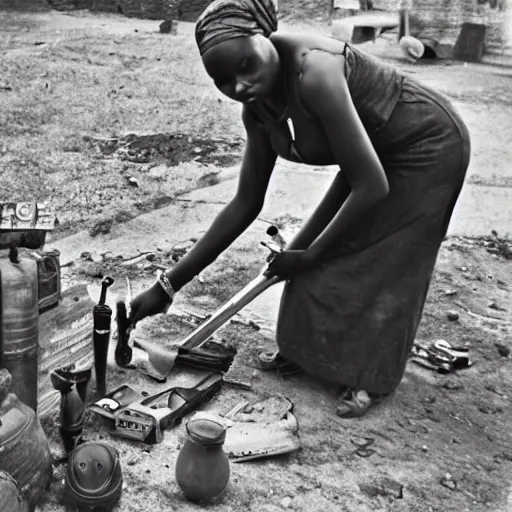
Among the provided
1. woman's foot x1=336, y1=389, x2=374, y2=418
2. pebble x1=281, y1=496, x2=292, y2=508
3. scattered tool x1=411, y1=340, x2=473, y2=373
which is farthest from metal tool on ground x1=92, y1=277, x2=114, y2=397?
scattered tool x1=411, y1=340, x2=473, y2=373

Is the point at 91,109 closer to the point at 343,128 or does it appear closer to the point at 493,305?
the point at 493,305

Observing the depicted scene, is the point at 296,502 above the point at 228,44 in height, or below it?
below

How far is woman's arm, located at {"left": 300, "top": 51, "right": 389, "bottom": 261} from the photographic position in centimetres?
310

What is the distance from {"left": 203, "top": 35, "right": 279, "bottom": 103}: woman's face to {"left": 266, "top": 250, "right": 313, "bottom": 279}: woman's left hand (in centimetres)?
80

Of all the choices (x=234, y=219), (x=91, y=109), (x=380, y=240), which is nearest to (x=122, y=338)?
(x=234, y=219)

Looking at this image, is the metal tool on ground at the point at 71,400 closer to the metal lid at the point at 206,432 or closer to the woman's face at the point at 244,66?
the metal lid at the point at 206,432

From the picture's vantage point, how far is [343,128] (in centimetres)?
313

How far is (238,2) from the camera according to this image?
302cm

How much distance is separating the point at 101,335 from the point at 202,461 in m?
0.82

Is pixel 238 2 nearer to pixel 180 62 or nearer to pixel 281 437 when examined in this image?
pixel 281 437

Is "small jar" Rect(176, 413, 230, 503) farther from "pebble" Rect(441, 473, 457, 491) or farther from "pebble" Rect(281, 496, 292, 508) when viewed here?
"pebble" Rect(441, 473, 457, 491)

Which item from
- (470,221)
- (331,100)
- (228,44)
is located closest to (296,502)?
(331,100)

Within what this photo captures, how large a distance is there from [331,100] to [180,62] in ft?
26.1

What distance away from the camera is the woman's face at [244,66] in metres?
2.96
